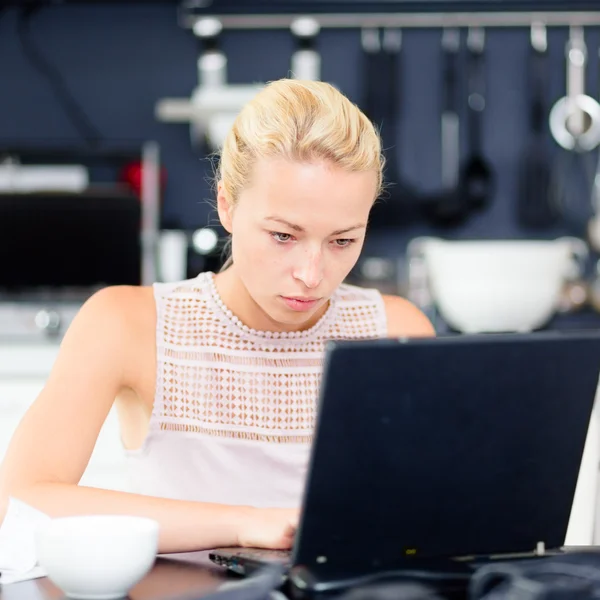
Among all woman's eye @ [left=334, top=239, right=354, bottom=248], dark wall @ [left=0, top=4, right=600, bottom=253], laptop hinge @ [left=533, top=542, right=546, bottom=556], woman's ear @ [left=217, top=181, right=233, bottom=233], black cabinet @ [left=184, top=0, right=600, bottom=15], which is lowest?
laptop hinge @ [left=533, top=542, right=546, bottom=556]

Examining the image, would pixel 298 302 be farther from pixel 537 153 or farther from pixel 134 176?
pixel 537 153

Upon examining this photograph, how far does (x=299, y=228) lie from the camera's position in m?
1.05

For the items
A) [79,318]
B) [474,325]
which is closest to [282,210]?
[79,318]

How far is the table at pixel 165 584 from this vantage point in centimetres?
76

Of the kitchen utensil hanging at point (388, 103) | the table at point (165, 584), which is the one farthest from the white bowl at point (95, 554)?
the kitchen utensil hanging at point (388, 103)

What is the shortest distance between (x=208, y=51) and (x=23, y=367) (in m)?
1.10

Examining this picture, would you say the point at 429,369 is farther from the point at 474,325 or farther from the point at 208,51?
the point at 208,51

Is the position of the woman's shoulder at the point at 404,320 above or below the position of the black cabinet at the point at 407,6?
below

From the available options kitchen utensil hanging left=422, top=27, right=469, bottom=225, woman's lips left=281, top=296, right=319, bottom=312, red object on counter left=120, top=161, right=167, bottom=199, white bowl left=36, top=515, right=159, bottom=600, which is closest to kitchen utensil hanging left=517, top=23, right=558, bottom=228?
kitchen utensil hanging left=422, top=27, right=469, bottom=225

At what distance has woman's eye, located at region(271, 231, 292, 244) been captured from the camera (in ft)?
3.50

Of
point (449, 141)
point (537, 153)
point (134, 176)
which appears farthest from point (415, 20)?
point (134, 176)

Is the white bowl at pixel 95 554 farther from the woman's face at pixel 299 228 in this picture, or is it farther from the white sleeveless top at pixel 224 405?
→ the white sleeveless top at pixel 224 405

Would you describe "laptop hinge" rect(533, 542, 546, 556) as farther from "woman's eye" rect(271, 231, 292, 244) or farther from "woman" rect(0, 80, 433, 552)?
"woman's eye" rect(271, 231, 292, 244)

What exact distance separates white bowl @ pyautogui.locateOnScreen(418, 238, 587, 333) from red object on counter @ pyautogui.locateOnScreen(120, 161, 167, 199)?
1013mm
